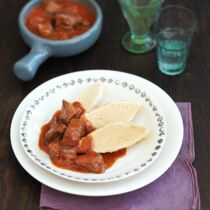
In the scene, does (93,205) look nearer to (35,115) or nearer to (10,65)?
(35,115)

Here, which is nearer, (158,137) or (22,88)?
(158,137)

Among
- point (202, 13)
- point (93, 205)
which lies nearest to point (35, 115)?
point (93, 205)

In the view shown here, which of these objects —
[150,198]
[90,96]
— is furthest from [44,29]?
[150,198]

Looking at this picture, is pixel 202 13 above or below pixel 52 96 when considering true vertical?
below

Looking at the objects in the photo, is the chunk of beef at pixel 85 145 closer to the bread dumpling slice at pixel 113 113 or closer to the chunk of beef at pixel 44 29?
the bread dumpling slice at pixel 113 113

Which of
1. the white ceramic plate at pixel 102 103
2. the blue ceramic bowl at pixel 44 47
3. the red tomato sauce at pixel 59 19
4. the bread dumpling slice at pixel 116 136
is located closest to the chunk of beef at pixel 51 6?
the red tomato sauce at pixel 59 19

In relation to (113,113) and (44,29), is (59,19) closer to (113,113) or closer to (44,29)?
(44,29)

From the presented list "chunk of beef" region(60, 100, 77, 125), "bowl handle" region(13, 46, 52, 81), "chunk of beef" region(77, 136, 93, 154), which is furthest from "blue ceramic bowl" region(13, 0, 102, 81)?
"chunk of beef" region(77, 136, 93, 154)
